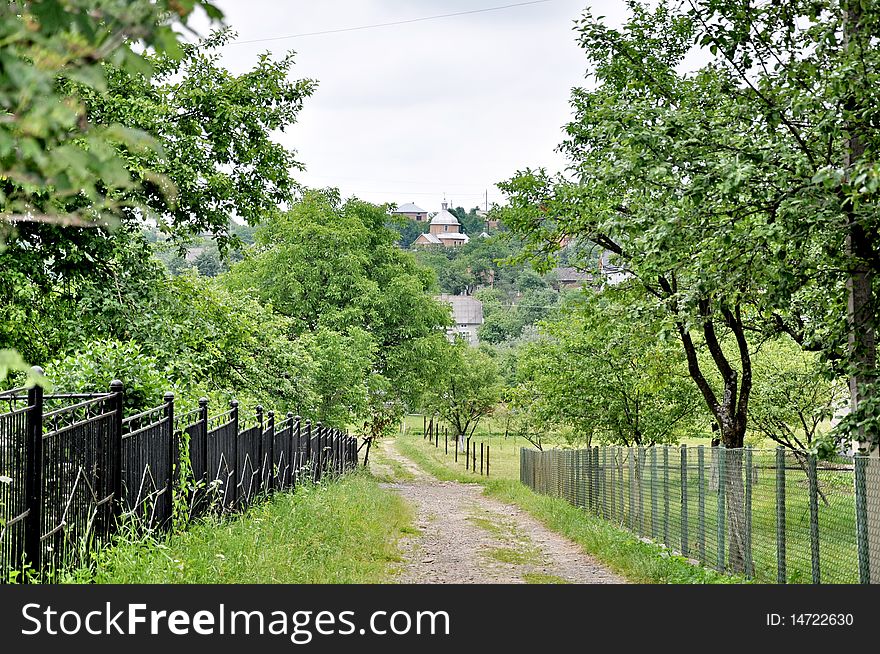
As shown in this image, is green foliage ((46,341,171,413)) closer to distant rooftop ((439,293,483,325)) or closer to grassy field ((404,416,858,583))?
grassy field ((404,416,858,583))

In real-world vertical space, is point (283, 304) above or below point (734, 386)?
above

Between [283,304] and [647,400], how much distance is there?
15360 mm

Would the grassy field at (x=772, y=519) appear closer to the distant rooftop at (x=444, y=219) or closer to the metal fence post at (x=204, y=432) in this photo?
the metal fence post at (x=204, y=432)

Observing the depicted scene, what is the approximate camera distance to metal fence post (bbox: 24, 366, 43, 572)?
5.97 meters

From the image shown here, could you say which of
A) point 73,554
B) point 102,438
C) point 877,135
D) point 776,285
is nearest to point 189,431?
point 102,438

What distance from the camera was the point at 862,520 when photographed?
7.67 metres

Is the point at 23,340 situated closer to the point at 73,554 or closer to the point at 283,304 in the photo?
the point at 73,554

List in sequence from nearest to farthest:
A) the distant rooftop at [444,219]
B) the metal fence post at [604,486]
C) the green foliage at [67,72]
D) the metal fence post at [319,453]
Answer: the green foliage at [67,72] → the metal fence post at [604,486] → the metal fence post at [319,453] → the distant rooftop at [444,219]

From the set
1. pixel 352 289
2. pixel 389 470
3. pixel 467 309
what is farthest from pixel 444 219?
pixel 352 289

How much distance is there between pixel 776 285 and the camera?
29.5 ft

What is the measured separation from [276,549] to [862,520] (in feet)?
17.0

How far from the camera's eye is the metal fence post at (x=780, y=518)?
888cm

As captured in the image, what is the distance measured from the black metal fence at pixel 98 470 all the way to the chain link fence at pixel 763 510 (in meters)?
5.74

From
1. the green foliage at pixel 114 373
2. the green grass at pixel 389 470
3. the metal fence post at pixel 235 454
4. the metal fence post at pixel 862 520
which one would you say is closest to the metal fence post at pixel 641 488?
the metal fence post at pixel 235 454
